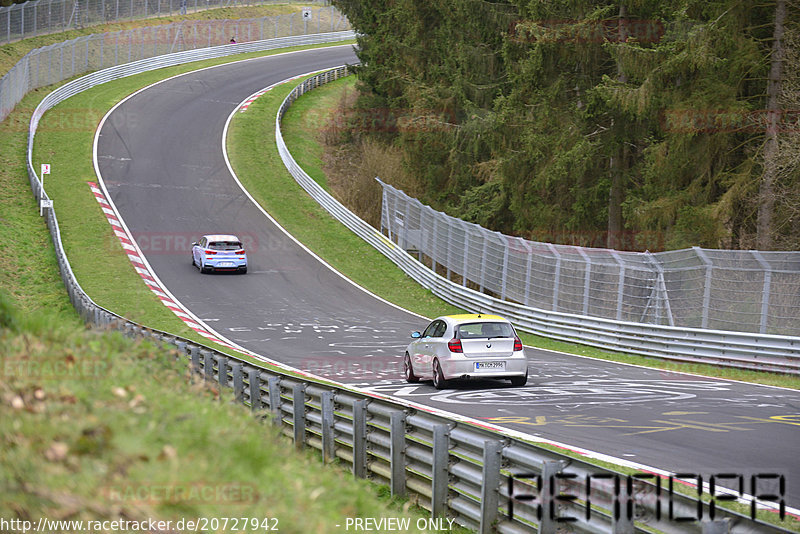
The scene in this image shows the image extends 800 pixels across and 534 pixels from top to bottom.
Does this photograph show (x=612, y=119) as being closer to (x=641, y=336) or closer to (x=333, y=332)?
(x=641, y=336)

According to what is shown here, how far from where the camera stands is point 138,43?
246ft

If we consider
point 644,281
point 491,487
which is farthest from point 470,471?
point 644,281

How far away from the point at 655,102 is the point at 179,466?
997 inches

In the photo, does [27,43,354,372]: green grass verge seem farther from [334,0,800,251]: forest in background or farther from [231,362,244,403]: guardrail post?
[334,0,800,251]: forest in background

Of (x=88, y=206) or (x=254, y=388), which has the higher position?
(x=254, y=388)

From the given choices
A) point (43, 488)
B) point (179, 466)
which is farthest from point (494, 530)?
point (43, 488)

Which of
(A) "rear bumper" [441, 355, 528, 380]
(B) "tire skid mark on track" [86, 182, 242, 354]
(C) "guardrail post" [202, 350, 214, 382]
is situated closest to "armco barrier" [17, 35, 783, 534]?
(C) "guardrail post" [202, 350, 214, 382]

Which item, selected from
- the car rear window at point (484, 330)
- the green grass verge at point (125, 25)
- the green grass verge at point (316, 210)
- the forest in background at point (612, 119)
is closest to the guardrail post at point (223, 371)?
the car rear window at point (484, 330)

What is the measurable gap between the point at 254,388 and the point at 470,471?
19.6 feet

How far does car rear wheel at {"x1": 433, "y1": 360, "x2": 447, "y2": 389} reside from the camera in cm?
1719

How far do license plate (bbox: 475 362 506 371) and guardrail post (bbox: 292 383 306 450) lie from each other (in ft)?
18.5

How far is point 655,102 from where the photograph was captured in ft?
91.2

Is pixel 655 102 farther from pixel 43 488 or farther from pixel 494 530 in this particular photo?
pixel 43 488

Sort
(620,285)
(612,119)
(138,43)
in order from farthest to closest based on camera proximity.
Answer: (138,43)
(612,119)
(620,285)
